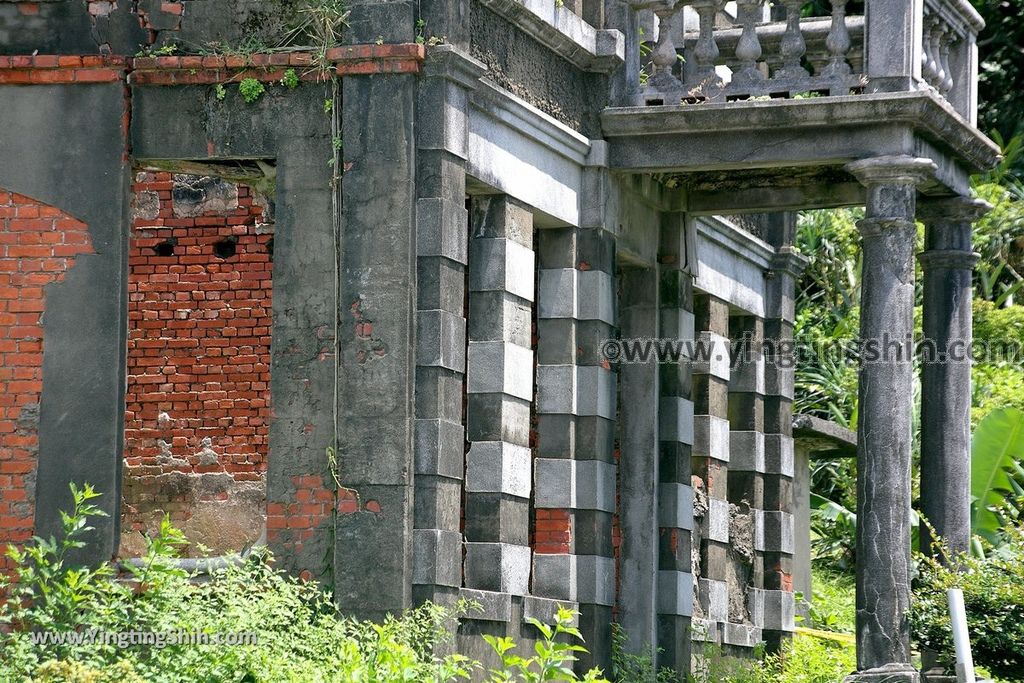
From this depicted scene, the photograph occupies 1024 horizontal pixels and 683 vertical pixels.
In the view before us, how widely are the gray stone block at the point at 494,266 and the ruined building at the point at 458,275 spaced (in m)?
0.03

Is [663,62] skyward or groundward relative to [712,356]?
skyward

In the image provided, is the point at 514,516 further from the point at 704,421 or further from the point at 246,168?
the point at 704,421

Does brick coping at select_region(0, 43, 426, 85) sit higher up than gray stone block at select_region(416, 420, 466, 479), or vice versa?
brick coping at select_region(0, 43, 426, 85)

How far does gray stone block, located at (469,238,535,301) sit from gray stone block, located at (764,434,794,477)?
21.5 feet

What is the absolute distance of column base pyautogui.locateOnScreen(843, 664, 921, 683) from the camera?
14.6m

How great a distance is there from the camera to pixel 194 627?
12.3 metres

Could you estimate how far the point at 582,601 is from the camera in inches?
609

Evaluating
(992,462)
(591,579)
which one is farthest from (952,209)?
(992,462)

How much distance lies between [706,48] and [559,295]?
2408 millimetres

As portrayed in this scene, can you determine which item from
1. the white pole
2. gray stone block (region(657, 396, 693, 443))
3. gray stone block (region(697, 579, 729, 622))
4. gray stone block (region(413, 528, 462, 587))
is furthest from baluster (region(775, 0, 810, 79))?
the white pole

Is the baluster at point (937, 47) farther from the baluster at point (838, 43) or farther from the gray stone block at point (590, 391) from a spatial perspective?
the gray stone block at point (590, 391)

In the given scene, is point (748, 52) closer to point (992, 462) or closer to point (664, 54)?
point (664, 54)

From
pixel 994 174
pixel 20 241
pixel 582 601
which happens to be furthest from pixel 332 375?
pixel 994 174

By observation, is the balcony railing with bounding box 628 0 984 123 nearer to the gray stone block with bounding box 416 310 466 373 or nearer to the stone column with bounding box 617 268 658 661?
the stone column with bounding box 617 268 658 661
